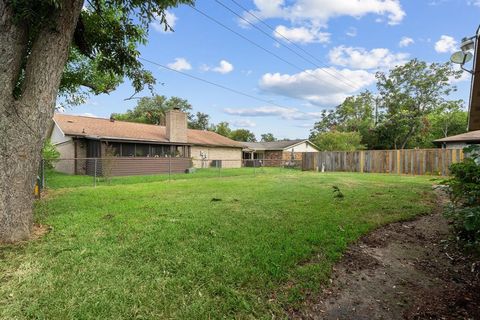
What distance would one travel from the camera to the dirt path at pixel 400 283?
2.64 meters

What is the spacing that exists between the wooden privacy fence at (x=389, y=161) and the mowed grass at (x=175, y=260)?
43.0 ft

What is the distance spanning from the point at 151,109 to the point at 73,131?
868 inches

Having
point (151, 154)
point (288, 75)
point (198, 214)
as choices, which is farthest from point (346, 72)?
point (198, 214)

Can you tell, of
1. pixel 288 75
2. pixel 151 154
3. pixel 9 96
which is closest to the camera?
pixel 9 96

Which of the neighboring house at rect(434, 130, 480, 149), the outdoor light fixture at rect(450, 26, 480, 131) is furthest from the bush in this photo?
the neighboring house at rect(434, 130, 480, 149)

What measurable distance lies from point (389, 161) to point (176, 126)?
1519cm

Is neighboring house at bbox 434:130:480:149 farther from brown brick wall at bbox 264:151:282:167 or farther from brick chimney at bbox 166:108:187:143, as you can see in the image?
brick chimney at bbox 166:108:187:143

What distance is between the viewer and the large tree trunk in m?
3.53

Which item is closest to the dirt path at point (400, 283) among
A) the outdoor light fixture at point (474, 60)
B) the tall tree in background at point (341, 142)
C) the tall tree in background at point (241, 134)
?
the outdoor light fixture at point (474, 60)

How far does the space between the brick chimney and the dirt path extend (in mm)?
17645

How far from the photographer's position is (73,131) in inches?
674

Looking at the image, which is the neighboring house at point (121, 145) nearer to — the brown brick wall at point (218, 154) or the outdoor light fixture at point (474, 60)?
the brown brick wall at point (218, 154)

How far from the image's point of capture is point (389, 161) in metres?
19.0

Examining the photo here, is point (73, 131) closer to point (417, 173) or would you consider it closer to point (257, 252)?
point (257, 252)
